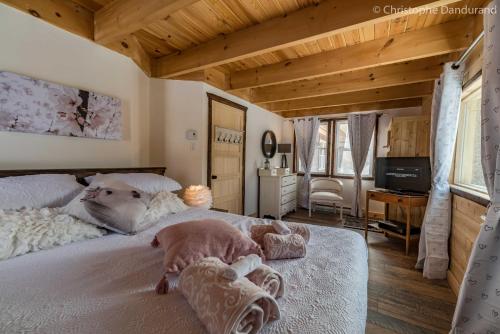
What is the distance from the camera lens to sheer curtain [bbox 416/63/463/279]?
2.06 meters

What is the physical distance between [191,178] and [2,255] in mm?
1803

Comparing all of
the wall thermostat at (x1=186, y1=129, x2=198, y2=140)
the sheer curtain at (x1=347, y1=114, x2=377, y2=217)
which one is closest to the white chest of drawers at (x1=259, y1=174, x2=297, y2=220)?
the sheer curtain at (x1=347, y1=114, x2=377, y2=217)

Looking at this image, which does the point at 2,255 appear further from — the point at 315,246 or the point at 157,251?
the point at 315,246

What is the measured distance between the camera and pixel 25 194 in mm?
1372

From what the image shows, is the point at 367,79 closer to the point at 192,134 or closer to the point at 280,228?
the point at 192,134

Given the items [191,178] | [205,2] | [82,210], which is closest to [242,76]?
[205,2]

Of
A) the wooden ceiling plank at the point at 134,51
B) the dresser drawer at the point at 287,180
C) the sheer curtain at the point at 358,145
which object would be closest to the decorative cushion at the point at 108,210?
the wooden ceiling plank at the point at 134,51

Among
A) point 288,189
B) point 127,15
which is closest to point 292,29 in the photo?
point 127,15

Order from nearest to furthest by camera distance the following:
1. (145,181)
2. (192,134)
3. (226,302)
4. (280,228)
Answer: (226,302) → (280,228) → (145,181) → (192,134)

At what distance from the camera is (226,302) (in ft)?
2.02

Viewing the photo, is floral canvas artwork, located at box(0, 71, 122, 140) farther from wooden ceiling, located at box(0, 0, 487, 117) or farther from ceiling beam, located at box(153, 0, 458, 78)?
ceiling beam, located at box(153, 0, 458, 78)

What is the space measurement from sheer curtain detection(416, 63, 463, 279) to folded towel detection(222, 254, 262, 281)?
2.30 m

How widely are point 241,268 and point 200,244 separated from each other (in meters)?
0.30

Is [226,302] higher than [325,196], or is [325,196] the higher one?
[226,302]
